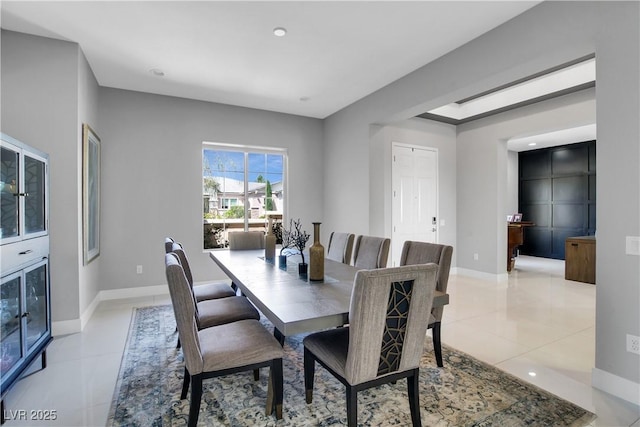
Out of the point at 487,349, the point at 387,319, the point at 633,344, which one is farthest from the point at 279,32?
the point at 633,344

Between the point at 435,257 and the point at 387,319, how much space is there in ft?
3.44

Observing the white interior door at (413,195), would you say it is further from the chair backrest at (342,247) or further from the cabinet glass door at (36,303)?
the cabinet glass door at (36,303)

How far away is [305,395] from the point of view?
207 centimetres

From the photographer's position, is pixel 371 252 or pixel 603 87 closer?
pixel 603 87

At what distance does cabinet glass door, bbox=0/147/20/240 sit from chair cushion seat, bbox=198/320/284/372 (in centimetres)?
146

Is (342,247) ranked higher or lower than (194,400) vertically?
higher

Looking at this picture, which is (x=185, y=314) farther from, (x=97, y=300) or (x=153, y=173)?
(x=153, y=173)

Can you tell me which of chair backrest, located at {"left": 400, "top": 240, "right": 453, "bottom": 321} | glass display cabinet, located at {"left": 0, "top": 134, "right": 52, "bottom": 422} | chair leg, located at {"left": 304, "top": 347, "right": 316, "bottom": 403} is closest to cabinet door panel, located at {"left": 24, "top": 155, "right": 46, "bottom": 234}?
glass display cabinet, located at {"left": 0, "top": 134, "right": 52, "bottom": 422}

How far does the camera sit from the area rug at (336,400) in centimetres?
187

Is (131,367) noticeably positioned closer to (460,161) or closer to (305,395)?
(305,395)

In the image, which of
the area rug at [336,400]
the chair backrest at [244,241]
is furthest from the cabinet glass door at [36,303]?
the chair backrest at [244,241]

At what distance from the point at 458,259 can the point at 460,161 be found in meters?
1.82

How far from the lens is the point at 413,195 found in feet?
18.2

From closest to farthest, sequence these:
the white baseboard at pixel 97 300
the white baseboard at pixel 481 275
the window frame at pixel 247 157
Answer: the white baseboard at pixel 97 300 → the window frame at pixel 247 157 → the white baseboard at pixel 481 275
